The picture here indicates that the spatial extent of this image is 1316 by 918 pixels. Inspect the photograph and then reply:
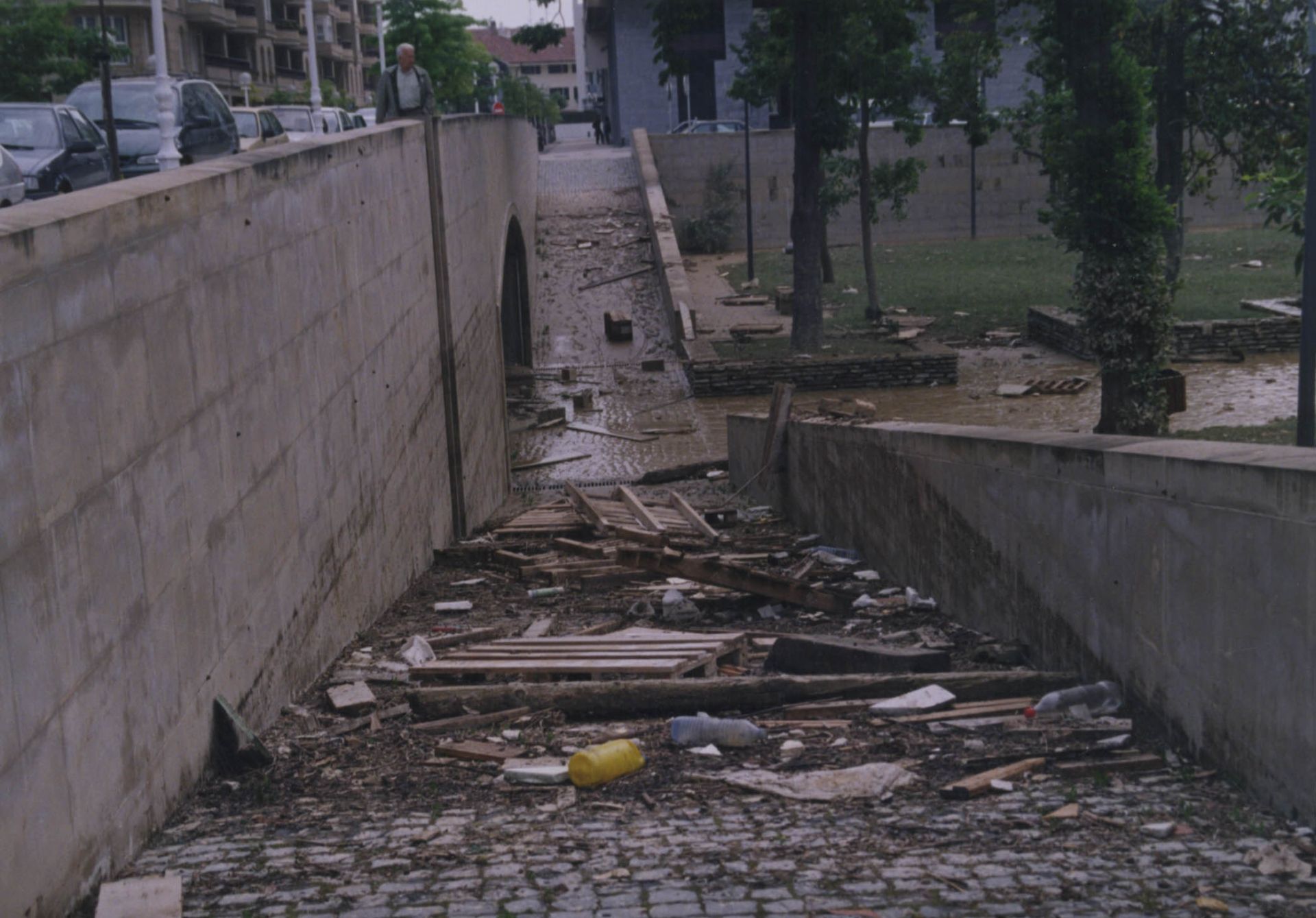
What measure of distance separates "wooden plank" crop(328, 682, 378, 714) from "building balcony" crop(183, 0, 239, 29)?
53.5 m

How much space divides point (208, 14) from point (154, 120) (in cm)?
3966

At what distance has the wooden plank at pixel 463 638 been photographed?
373 inches

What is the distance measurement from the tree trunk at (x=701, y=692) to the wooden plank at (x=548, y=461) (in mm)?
15306

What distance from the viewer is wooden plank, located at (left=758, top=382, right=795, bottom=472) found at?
15461 millimetres

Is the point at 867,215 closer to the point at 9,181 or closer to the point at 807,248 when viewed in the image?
the point at 807,248

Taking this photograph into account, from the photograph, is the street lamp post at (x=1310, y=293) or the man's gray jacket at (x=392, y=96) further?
the man's gray jacket at (x=392, y=96)

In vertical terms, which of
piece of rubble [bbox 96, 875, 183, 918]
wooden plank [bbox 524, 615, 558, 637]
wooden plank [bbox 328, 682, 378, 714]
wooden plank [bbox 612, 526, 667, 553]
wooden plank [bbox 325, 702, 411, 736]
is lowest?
wooden plank [bbox 612, 526, 667, 553]

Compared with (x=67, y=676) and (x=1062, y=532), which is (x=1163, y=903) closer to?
(x=1062, y=532)

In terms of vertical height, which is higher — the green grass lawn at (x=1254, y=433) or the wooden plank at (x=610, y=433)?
the green grass lawn at (x=1254, y=433)

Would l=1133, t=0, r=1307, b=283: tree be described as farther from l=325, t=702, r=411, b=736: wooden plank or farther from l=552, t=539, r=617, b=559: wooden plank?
l=325, t=702, r=411, b=736: wooden plank

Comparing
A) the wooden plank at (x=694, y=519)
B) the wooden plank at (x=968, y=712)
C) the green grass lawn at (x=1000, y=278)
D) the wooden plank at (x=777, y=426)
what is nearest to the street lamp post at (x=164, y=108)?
the wooden plank at (x=694, y=519)

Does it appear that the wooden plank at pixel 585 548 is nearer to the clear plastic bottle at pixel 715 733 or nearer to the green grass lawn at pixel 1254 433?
the clear plastic bottle at pixel 715 733

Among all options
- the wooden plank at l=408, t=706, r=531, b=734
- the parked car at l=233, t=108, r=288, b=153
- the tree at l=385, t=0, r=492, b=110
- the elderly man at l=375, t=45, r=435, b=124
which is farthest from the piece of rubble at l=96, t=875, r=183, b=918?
the tree at l=385, t=0, r=492, b=110

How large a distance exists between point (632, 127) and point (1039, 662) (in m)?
52.7
